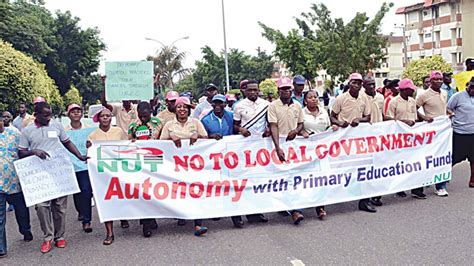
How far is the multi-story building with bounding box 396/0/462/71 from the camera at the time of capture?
51.0 m

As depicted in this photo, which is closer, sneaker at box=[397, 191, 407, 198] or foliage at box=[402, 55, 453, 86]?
sneaker at box=[397, 191, 407, 198]

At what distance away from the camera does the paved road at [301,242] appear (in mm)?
5004

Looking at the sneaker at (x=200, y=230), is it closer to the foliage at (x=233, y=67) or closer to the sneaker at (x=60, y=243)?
the sneaker at (x=60, y=243)

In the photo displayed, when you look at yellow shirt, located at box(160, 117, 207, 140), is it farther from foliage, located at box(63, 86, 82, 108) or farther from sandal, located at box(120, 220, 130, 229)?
foliage, located at box(63, 86, 82, 108)

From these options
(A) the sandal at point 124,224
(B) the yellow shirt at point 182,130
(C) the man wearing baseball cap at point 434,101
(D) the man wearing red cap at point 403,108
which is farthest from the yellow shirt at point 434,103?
(A) the sandal at point 124,224

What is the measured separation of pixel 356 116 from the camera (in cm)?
682

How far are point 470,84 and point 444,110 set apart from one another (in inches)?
22.8

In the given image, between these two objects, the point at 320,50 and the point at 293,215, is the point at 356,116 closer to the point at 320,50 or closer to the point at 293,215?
the point at 293,215

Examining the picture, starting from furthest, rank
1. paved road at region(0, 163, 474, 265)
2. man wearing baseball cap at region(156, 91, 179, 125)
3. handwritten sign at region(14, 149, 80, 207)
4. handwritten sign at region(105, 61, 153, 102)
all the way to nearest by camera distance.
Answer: handwritten sign at region(105, 61, 153, 102) → man wearing baseball cap at region(156, 91, 179, 125) → handwritten sign at region(14, 149, 80, 207) → paved road at region(0, 163, 474, 265)

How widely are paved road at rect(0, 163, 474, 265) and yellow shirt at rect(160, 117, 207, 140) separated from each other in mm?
1178

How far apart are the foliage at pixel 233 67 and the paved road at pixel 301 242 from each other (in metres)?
50.5

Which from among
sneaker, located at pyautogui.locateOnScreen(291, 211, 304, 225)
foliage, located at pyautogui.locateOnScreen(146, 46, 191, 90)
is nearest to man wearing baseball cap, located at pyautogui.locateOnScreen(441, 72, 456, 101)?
sneaker, located at pyautogui.locateOnScreen(291, 211, 304, 225)

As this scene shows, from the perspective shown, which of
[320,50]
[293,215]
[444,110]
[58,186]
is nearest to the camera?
[58,186]

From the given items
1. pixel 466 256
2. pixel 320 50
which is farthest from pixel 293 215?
pixel 320 50
